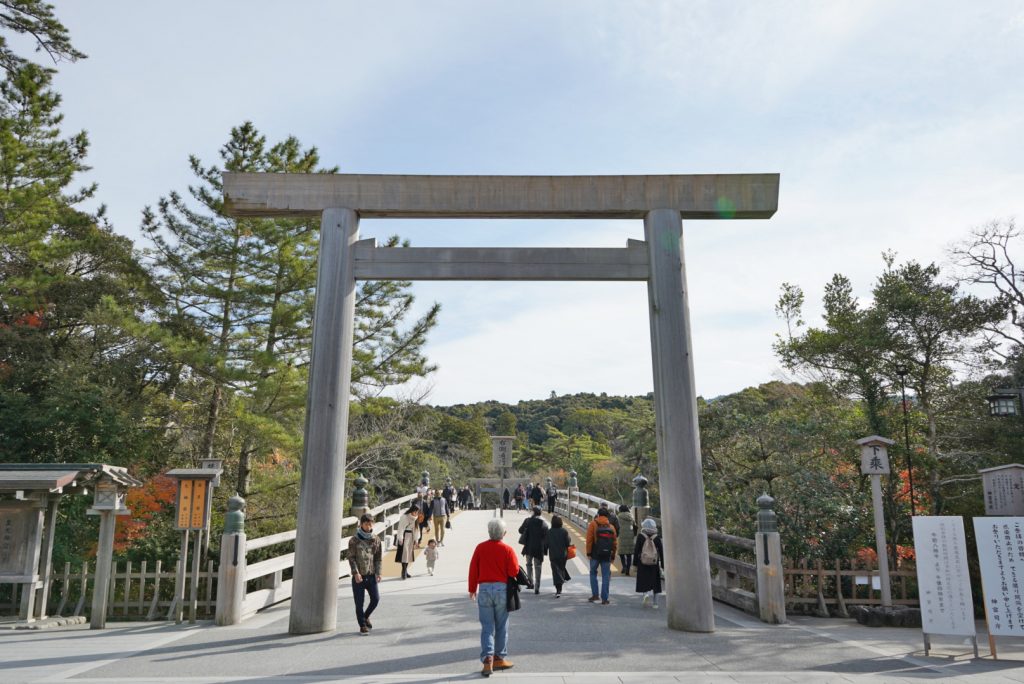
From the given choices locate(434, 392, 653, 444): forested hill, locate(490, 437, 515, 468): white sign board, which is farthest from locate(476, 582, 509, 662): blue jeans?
locate(434, 392, 653, 444): forested hill

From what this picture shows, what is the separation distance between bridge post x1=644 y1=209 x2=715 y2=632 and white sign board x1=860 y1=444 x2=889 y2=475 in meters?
3.90

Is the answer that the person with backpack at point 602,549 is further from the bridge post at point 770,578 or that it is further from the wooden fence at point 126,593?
the wooden fence at point 126,593

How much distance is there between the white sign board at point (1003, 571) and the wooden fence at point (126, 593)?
1016cm

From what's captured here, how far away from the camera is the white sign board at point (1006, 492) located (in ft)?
26.7

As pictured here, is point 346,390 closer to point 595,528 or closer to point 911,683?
point 595,528

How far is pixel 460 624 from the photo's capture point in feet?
A: 26.4

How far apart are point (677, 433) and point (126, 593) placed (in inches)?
335

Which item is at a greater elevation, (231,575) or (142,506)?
(142,506)

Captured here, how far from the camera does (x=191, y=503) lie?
909 cm

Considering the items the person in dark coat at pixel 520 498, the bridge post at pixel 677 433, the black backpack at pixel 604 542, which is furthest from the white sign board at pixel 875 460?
the person in dark coat at pixel 520 498

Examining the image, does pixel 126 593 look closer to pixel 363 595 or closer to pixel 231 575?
pixel 231 575

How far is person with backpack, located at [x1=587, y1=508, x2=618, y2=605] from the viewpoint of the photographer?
9.65 meters

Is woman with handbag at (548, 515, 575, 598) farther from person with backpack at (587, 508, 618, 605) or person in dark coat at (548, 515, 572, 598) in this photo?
person with backpack at (587, 508, 618, 605)

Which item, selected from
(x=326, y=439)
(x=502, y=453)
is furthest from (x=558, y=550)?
(x=502, y=453)
